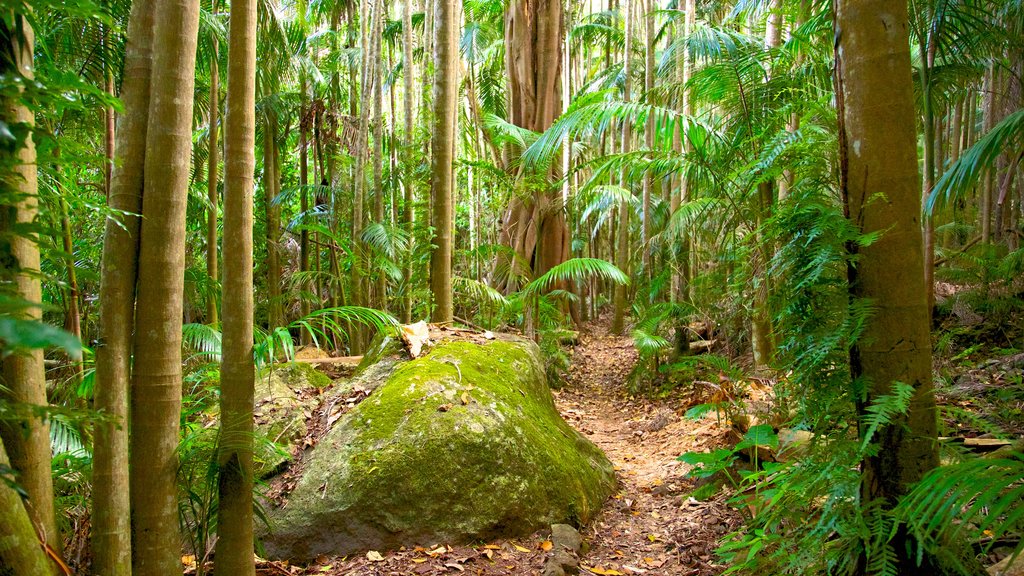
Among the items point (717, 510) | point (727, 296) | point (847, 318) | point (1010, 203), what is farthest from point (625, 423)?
point (1010, 203)

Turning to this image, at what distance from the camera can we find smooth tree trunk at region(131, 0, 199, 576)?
6.68 ft

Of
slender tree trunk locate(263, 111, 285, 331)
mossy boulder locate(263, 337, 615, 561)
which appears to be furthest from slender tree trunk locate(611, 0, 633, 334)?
mossy boulder locate(263, 337, 615, 561)

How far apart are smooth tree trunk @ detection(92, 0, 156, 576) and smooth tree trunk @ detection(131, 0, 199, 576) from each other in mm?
46

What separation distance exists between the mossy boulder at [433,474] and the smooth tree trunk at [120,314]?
1322mm

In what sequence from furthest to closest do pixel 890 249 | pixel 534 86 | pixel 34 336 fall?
pixel 534 86
pixel 890 249
pixel 34 336

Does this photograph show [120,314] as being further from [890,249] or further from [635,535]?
[635,535]

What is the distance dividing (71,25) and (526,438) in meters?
4.17

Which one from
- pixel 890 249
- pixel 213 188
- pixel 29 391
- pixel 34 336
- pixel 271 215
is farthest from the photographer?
pixel 271 215

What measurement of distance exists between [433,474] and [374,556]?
1.72 feet

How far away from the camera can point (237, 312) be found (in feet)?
8.05

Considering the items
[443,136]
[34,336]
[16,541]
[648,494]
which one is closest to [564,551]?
[648,494]

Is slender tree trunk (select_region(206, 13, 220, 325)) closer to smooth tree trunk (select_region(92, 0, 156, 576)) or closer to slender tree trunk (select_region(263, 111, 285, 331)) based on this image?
slender tree trunk (select_region(263, 111, 285, 331))

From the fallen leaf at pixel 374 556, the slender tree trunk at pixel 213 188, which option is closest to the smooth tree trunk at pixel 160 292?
the fallen leaf at pixel 374 556

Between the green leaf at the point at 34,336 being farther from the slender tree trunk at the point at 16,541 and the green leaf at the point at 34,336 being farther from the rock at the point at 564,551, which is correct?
the rock at the point at 564,551
